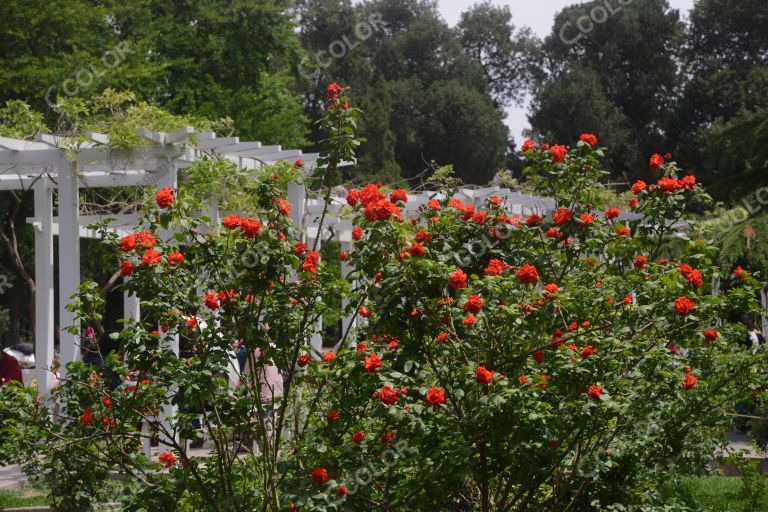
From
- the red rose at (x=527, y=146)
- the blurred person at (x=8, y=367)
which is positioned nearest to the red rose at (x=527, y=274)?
the red rose at (x=527, y=146)

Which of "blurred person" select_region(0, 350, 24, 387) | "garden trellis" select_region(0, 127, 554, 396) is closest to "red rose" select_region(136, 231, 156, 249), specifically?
"garden trellis" select_region(0, 127, 554, 396)

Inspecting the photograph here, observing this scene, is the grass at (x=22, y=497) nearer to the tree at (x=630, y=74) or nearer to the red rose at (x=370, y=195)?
the red rose at (x=370, y=195)

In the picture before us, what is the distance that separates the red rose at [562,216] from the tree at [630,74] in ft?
112

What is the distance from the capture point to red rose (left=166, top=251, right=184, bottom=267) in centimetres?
507

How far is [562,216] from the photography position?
17.6ft

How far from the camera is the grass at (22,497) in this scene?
8.00 meters

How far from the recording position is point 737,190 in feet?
29.8

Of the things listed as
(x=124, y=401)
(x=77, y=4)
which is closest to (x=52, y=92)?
(x=77, y=4)

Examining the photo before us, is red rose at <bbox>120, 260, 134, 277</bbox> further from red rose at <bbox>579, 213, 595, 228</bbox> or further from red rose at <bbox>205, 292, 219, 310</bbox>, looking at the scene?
red rose at <bbox>579, 213, 595, 228</bbox>

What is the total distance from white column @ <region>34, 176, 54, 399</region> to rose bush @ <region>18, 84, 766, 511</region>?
5.12 m

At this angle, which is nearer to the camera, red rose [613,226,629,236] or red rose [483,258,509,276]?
red rose [483,258,509,276]

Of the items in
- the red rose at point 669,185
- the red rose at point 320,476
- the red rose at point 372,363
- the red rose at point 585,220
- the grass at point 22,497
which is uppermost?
the red rose at point 669,185

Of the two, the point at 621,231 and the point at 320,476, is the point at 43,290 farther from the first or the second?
the point at 320,476

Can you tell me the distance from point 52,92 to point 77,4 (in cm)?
196
